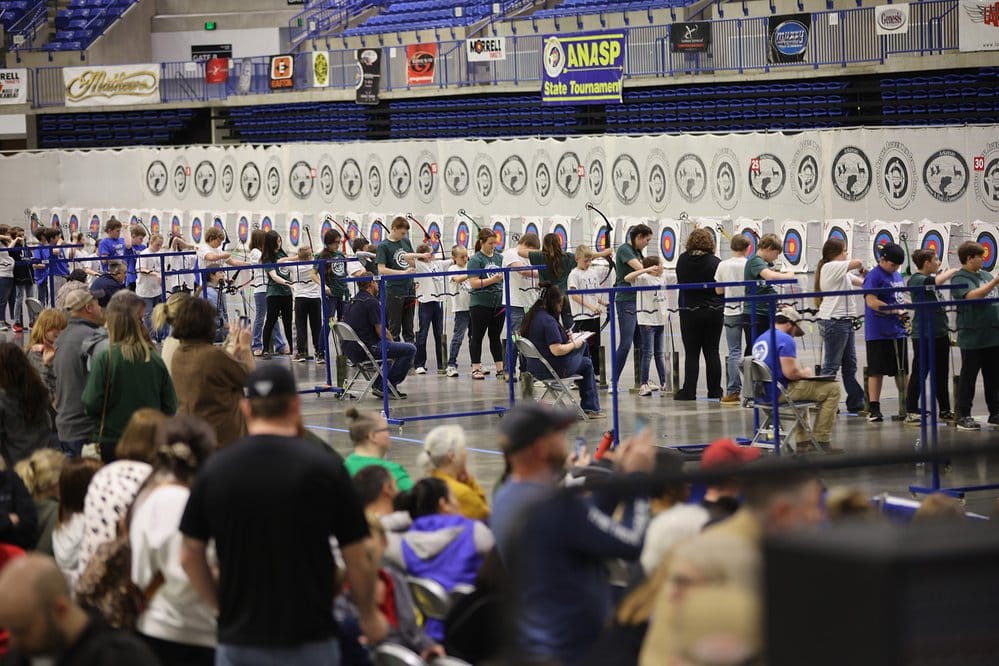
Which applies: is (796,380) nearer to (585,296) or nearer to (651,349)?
(585,296)

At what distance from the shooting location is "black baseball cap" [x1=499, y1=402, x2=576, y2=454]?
403 cm

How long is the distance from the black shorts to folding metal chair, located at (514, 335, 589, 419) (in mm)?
2271

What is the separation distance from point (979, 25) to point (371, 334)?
995cm

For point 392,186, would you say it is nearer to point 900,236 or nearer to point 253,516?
point 900,236

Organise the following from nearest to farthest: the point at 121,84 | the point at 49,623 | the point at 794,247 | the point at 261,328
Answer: the point at 49,623 < the point at 261,328 < the point at 794,247 < the point at 121,84

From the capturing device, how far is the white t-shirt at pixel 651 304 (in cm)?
1304

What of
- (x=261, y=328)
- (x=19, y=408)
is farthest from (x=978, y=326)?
(x=261, y=328)

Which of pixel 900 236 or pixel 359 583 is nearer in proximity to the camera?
pixel 359 583

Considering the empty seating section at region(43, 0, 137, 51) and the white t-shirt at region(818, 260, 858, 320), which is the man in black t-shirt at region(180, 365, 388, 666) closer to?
the white t-shirt at region(818, 260, 858, 320)

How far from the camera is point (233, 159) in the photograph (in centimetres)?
2920

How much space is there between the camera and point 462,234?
2245 centimetres

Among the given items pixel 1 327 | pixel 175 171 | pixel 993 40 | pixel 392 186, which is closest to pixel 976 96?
pixel 993 40

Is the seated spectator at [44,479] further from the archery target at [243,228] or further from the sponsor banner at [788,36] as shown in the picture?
the archery target at [243,228]

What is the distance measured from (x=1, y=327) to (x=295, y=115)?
14606 millimetres
